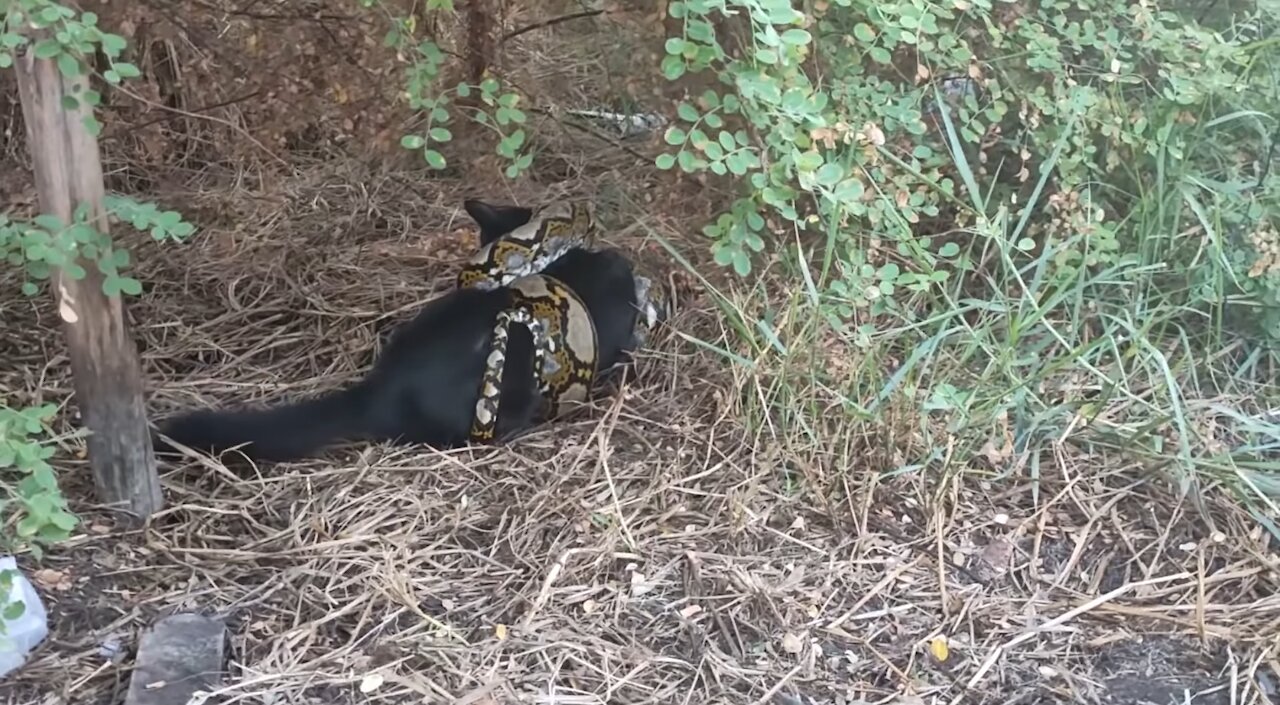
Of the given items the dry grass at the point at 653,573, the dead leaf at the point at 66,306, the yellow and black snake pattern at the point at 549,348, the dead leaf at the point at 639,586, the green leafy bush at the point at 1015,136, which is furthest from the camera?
the yellow and black snake pattern at the point at 549,348

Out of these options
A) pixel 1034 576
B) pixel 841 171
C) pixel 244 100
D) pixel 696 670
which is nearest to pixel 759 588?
pixel 696 670

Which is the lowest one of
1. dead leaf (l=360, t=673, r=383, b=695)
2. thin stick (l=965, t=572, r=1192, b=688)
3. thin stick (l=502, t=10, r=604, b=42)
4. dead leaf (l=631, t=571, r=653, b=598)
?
thin stick (l=965, t=572, r=1192, b=688)

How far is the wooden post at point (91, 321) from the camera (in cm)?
166

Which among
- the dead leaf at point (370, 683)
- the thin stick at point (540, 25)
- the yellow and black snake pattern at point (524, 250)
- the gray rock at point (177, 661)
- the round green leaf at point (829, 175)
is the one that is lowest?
the dead leaf at point (370, 683)

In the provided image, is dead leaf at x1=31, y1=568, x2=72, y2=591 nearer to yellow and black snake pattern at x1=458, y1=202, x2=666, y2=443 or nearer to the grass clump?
yellow and black snake pattern at x1=458, y1=202, x2=666, y2=443

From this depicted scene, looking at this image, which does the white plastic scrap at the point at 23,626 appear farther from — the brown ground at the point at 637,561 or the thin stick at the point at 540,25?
the thin stick at the point at 540,25

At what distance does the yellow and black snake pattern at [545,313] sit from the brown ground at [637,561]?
0.24 feet

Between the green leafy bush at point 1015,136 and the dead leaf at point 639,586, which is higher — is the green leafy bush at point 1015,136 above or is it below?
above

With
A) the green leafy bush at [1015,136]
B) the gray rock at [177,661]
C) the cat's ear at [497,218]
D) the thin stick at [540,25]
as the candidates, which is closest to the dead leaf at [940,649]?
the green leafy bush at [1015,136]

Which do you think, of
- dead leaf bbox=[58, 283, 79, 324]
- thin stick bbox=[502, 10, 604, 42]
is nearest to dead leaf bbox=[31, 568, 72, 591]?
dead leaf bbox=[58, 283, 79, 324]

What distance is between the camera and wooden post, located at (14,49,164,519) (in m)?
1.66

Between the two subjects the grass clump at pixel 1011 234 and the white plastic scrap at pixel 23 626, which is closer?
the white plastic scrap at pixel 23 626

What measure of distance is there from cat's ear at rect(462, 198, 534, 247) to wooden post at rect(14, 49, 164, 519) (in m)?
0.89

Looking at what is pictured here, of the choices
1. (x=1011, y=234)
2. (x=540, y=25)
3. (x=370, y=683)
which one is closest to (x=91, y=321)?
(x=370, y=683)
